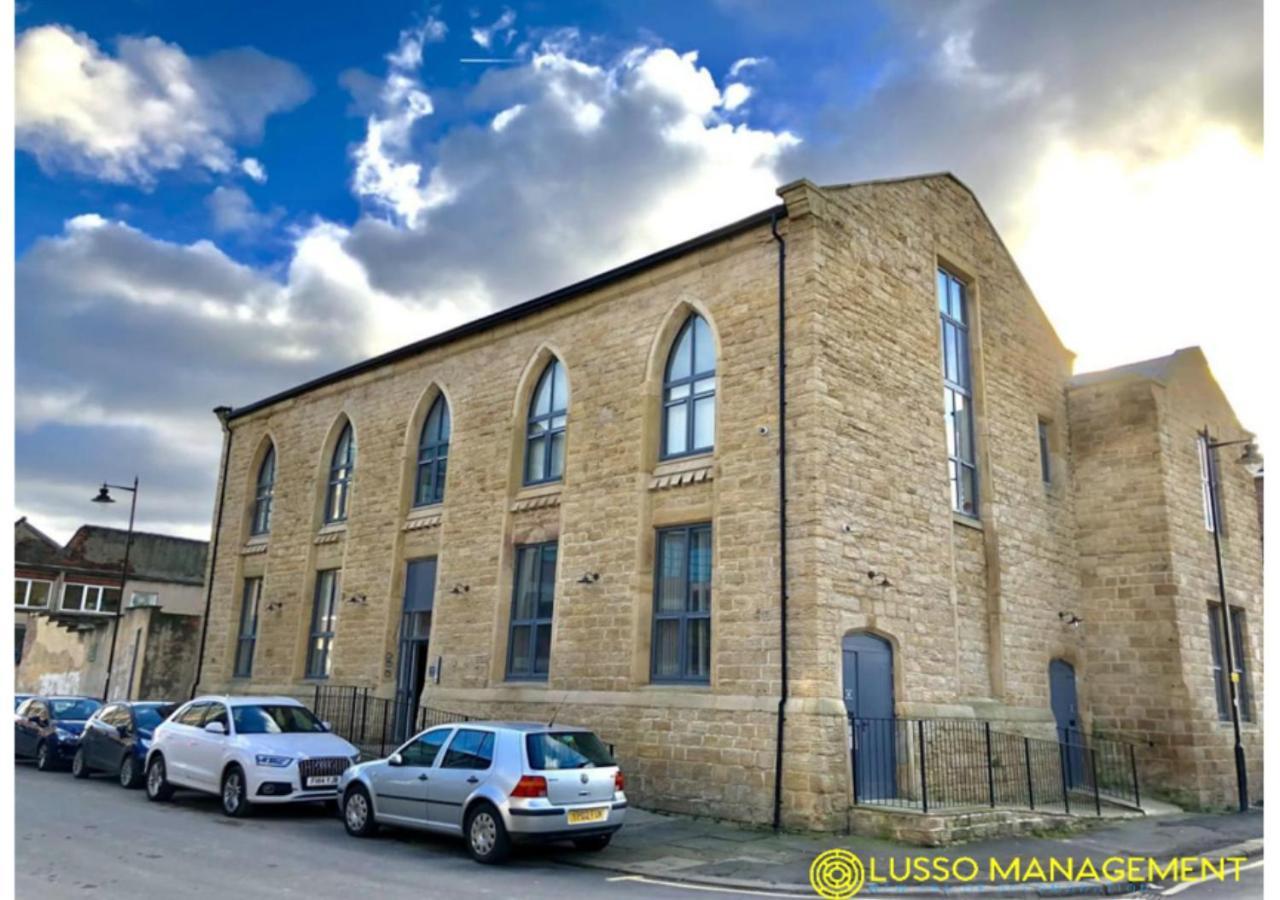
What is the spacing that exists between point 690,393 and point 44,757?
45.3 ft

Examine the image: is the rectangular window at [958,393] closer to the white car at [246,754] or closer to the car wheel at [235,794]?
the white car at [246,754]

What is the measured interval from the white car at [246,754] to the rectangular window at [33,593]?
42.9m

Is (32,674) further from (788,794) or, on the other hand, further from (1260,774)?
(1260,774)

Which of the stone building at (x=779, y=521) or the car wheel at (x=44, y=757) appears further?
the car wheel at (x=44, y=757)

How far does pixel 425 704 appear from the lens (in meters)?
18.2

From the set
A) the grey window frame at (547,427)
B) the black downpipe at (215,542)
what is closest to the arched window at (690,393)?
the grey window frame at (547,427)

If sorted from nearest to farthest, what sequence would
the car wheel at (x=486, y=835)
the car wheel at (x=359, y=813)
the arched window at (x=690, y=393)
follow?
the car wheel at (x=486, y=835) < the car wheel at (x=359, y=813) < the arched window at (x=690, y=393)

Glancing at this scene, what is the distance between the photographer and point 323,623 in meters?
22.2

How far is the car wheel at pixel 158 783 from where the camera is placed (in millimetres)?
14148

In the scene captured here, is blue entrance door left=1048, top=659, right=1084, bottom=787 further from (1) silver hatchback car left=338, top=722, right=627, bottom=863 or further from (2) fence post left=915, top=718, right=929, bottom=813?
(1) silver hatchback car left=338, top=722, right=627, bottom=863

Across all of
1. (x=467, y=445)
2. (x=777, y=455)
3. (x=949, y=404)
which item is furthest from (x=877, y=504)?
(x=467, y=445)

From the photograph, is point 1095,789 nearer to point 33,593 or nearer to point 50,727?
point 50,727

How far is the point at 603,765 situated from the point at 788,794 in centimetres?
290

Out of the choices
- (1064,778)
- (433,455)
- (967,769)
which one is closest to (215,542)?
(433,455)
